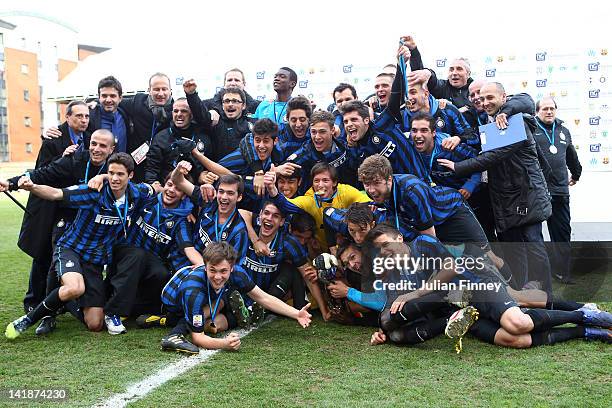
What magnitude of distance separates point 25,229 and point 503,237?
3.87 metres

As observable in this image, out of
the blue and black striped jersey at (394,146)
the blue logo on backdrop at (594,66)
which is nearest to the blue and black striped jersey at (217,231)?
the blue and black striped jersey at (394,146)

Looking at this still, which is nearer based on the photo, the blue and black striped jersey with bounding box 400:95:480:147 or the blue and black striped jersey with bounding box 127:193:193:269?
the blue and black striped jersey with bounding box 127:193:193:269

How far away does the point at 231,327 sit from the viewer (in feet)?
14.0

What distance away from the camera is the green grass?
2.82 meters

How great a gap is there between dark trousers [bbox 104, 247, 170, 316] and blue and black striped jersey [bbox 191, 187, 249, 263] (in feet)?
1.32

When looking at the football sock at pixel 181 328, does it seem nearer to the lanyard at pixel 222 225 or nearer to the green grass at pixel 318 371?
the green grass at pixel 318 371

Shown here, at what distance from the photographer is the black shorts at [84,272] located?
4219 mm

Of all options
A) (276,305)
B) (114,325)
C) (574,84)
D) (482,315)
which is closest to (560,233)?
(482,315)

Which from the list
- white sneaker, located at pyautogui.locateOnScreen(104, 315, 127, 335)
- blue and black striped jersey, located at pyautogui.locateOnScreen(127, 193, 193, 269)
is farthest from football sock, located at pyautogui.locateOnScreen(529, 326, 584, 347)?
white sneaker, located at pyautogui.locateOnScreen(104, 315, 127, 335)

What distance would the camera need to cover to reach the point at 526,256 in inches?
180

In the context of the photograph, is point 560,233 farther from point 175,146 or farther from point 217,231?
point 175,146

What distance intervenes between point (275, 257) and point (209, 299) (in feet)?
2.33

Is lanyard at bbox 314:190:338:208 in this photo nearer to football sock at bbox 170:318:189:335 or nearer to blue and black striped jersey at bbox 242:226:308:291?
blue and black striped jersey at bbox 242:226:308:291

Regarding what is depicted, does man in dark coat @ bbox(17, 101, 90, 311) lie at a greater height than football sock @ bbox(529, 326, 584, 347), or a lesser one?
greater
